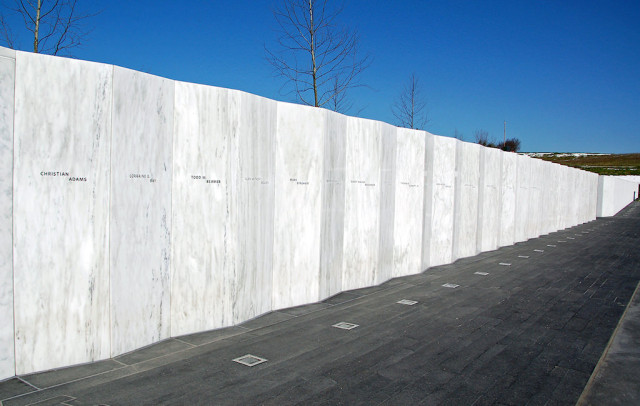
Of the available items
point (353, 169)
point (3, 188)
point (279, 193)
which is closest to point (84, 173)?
point (3, 188)

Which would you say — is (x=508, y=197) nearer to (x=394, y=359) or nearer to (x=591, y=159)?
(x=394, y=359)

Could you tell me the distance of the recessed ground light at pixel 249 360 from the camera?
16.6 feet

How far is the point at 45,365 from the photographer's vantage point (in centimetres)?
468

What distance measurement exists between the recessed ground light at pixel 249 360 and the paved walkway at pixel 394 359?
0.24 feet

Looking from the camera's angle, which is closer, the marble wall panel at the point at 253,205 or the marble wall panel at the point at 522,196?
the marble wall panel at the point at 253,205

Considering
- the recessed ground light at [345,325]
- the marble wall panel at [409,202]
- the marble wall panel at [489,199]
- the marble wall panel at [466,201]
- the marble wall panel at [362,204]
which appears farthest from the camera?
the marble wall panel at [489,199]

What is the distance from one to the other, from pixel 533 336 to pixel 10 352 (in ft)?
20.7

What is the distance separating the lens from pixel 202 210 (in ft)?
20.0

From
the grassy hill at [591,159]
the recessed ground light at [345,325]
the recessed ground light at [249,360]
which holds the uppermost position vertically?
the grassy hill at [591,159]

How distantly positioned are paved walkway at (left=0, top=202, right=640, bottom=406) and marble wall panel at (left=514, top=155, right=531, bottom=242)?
9420 millimetres

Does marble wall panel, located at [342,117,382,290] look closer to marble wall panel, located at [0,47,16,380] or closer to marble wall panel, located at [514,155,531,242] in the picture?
marble wall panel, located at [0,47,16,380]

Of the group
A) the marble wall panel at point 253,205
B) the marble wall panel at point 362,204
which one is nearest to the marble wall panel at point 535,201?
the marble wall panel at point 362,204

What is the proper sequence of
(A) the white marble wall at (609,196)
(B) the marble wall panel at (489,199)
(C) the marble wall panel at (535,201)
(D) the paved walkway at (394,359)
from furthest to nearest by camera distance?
(A) the white marble wall at (609,196), (C) the marble wall panel at (535,201), (B) the marble wall panel at (489,199), (D) the paved walkway at (394,359)

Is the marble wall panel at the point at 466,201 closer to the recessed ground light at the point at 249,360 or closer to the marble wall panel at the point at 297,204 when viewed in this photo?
the marble wall panel at the point at 297,204
